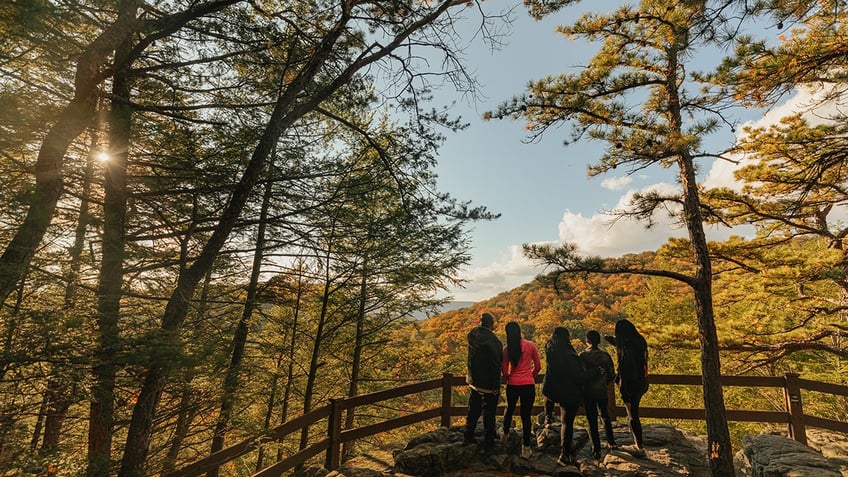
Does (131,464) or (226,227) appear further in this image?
(226,227)

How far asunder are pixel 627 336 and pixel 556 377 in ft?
4.44

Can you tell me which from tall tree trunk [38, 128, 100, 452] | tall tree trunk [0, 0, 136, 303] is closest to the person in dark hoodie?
tall tree trunk [38, 128, 100, 452]

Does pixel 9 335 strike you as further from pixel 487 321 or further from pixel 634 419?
pixel 634 419

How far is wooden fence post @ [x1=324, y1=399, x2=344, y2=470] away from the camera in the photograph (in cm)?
497

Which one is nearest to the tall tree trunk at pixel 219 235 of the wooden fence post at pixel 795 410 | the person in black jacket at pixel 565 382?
the person in black jacket at pixel 565 382

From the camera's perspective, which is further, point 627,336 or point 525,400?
point 627,336

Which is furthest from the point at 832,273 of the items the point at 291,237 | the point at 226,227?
the point at 226,227

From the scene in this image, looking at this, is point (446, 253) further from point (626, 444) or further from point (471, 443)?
point (626, 444)

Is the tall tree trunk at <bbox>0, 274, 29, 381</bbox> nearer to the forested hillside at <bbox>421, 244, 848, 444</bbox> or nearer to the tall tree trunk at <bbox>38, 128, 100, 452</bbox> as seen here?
the tall tree trunk at <bbox>38, 128, 100, 452</bbox>

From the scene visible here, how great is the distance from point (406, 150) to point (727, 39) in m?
4.36

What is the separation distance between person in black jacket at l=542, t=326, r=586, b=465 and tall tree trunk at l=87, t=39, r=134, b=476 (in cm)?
481

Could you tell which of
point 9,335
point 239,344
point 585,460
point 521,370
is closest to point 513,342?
point 521,370

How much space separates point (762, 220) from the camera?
8844mm

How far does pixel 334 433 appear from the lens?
5.06m
